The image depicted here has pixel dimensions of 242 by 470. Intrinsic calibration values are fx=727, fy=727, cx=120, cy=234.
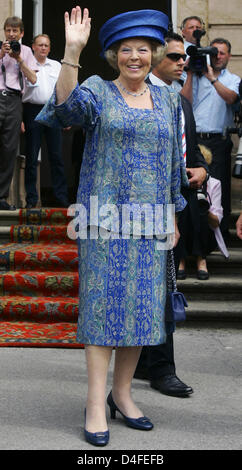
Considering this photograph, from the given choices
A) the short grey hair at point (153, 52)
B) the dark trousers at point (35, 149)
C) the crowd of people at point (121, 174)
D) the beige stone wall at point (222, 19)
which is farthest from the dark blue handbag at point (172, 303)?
the beige stone wall at point (222, 19)

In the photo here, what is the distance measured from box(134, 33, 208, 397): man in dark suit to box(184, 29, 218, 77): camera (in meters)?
1.86

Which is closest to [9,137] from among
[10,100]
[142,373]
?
[10,100]

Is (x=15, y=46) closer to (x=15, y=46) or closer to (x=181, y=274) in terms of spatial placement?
(x=15, y=46)

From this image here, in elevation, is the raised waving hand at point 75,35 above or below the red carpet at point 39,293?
above

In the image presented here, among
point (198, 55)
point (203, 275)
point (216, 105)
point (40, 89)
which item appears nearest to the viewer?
point (203, 275)

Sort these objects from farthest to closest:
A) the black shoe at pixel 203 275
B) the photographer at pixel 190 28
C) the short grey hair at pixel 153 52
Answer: the photographer at pixel 190 28 → the black shoe at pixel 203 275 → the short grey hair at pixel 153 52

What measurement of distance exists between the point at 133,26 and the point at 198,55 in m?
3.19

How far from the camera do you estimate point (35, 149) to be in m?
7.27

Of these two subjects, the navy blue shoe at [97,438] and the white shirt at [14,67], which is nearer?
the navy blue shoe at [97,438]

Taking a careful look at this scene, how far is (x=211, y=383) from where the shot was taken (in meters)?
4.00

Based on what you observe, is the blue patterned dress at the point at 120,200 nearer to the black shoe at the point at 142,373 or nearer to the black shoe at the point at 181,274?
the black shoe at the point at 142,373

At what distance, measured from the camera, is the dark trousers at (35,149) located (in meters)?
7.25

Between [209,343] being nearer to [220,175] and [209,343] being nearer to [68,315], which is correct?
[68,315]

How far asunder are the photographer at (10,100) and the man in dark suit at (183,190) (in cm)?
293
